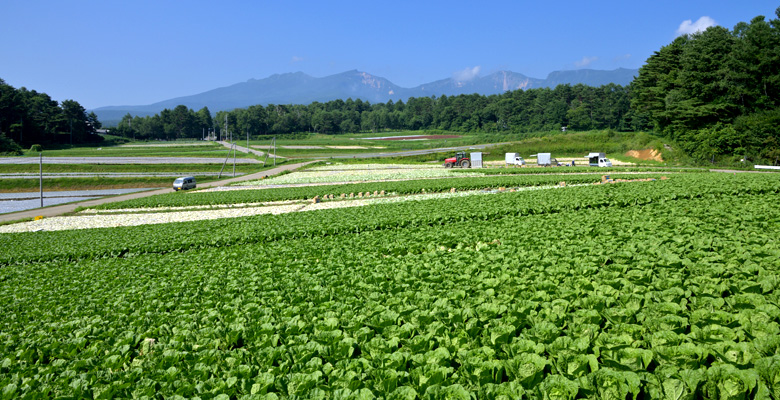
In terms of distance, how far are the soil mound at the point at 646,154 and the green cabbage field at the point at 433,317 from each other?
58.8m

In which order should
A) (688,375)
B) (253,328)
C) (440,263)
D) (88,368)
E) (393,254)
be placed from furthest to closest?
1. (393,254)
2. (440,263)
3. (253,328)
4. (88,368)
5. (688,375)

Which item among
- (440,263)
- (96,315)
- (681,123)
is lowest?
(96,315)

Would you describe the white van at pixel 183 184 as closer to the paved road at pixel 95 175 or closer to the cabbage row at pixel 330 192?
the cabbage row at pixel 330 192

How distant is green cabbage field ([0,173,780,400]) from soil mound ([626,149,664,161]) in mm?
58802

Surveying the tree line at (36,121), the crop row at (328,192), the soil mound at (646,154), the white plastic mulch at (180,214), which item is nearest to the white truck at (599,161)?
the soil mound at (646,154)

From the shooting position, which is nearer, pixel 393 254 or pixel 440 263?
pixel 440 263

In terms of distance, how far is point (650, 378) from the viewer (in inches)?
175

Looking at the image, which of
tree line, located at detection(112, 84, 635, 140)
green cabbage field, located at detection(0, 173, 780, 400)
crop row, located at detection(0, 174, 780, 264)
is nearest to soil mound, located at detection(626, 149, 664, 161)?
crop row, located at detection(0, 174, 780, 264)

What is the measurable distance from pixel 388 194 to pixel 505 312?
2691cm

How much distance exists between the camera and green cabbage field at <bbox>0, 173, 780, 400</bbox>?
15.9 ft

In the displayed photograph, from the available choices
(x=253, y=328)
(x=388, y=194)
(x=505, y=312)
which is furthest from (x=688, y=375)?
(x=388, y=194)

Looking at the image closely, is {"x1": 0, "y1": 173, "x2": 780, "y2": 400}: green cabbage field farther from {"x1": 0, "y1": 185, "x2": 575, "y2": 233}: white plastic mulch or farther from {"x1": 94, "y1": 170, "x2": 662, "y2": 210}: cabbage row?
{"x1": 94, "y1": 170, "x2": 662, "y2": 210}: cabbage row

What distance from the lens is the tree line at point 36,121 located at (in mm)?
111000

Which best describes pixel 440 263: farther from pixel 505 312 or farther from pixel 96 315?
pixel 96 315
